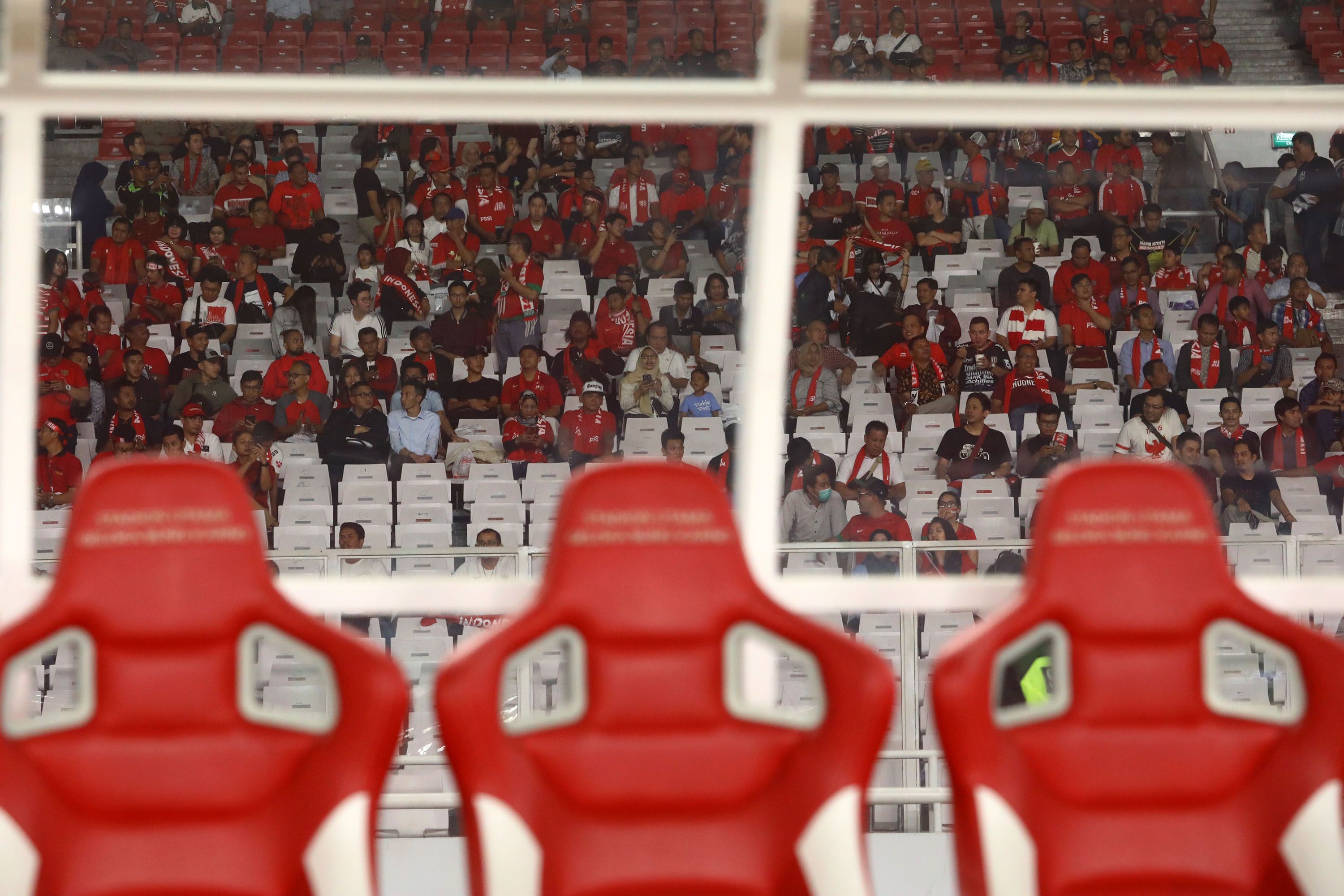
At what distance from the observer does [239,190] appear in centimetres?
477

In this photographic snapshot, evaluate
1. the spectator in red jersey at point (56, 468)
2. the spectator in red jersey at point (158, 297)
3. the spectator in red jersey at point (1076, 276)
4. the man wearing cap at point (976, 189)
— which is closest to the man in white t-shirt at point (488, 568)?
the spectator in red jersey at point (56, 468)

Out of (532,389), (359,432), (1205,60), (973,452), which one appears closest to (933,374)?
(973,452)

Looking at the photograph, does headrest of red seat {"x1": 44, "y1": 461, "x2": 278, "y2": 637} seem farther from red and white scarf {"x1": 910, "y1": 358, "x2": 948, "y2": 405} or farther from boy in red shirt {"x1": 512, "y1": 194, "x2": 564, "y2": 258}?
red and white scarf {"x1": 910, "y1": 358, "x2": 948, "y2": 405}

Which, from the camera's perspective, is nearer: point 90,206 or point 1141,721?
point 1141,721

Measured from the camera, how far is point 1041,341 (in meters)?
6.73

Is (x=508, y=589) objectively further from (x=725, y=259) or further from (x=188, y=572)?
(x=725, y=259)

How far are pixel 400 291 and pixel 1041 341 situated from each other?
304cm

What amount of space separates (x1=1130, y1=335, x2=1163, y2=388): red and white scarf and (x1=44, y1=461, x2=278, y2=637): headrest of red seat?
5267mm

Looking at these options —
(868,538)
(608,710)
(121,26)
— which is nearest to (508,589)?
(608,710)

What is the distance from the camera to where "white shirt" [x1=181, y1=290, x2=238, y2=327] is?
20.1 feet

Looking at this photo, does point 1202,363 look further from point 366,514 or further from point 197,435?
point 197,435

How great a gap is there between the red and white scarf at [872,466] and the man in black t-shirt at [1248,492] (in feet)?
4.09

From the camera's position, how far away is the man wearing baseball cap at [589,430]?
225 inches

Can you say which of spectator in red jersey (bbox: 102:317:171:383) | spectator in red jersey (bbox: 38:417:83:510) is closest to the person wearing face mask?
spectator in red jersey (bbox: 38:417:83:510)
